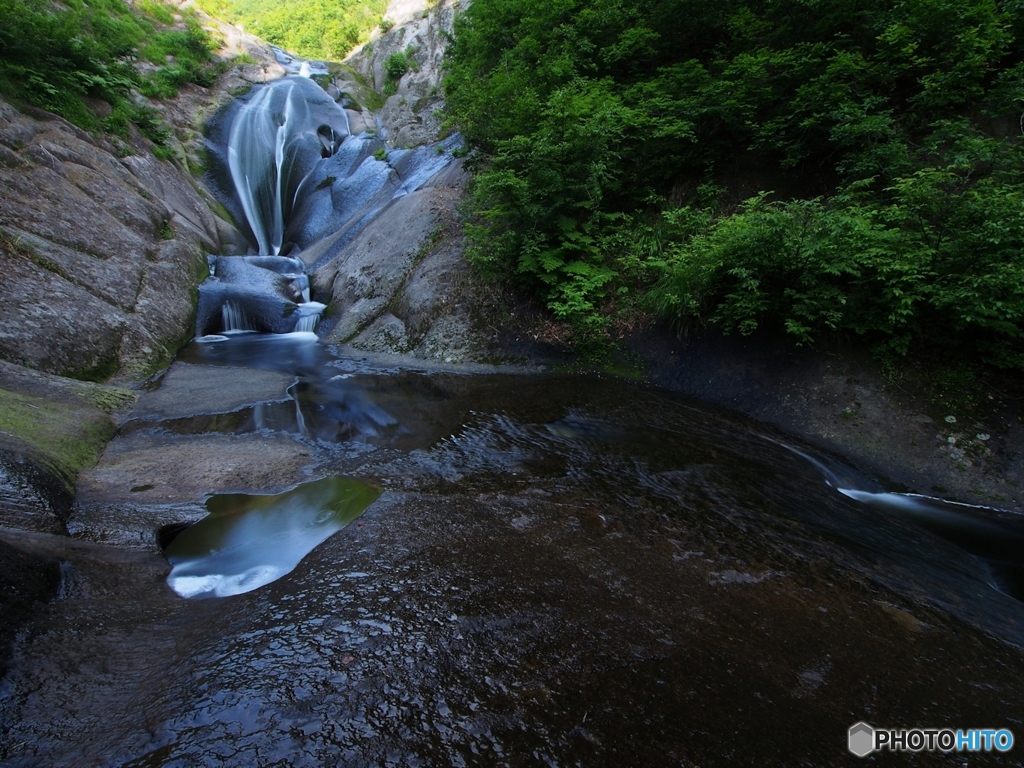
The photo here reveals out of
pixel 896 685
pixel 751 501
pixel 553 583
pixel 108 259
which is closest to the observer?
pixel 896 685

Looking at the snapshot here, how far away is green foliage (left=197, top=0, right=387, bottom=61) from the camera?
1286 inches

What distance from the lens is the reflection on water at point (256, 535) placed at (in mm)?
3564

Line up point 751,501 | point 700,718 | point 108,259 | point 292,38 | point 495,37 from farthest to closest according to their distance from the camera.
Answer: point 292,38
point 495,37
point 108,259
point 751,501
point 700,718

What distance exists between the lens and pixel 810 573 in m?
3.74

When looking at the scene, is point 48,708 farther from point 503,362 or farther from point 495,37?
point 495,37

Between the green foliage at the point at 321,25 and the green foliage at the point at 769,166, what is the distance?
28.3m

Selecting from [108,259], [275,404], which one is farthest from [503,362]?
[108,259]

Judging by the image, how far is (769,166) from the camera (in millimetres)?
8516

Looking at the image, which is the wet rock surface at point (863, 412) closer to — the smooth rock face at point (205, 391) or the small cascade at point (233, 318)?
the smooth rock face at point (205, 391)

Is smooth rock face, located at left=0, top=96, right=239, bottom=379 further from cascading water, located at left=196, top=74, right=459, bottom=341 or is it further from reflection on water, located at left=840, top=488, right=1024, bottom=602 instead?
reflection on water, located at left=840, top=488, right=1024, bottom=602

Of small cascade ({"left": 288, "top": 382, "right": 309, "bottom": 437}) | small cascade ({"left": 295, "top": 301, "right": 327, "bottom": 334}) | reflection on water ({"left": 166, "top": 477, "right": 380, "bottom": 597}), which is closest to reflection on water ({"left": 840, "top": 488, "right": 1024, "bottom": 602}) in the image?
reflection on water ({"left": 166, "top": 477, "right": 380, "bottom": 597})

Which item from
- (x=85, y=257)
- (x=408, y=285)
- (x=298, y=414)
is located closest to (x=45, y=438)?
(x=298, y=414)

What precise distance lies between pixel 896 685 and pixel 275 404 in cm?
773

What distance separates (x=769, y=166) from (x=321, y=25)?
39.4 metres
